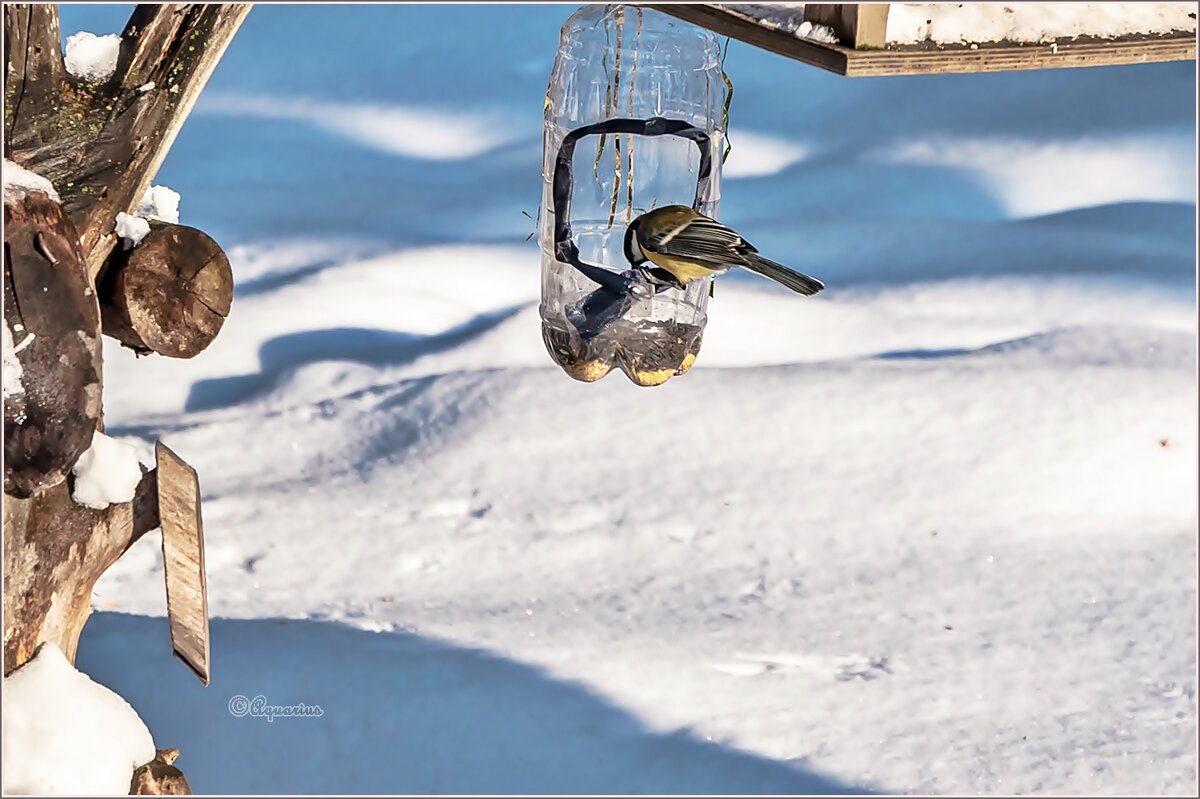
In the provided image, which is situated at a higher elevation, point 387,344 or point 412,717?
point 387,344

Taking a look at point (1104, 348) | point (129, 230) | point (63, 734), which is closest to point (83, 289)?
point (129, 230)

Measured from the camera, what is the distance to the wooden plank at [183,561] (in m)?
2.11

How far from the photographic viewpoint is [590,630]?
352cm

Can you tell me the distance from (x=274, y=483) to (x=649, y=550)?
1227mm

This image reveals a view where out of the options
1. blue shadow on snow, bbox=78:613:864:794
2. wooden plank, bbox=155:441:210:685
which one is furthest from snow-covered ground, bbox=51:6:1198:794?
wooden plank, bbox=155:441:210:685

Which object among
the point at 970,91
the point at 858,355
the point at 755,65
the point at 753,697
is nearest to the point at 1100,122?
the point at 970,91

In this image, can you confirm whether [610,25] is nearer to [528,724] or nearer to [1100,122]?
[528,724]

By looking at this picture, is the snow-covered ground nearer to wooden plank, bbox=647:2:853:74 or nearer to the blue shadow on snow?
the blue shadow on snow

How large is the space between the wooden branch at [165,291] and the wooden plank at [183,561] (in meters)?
0.20

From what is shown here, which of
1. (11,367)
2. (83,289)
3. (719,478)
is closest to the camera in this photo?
(11,367)

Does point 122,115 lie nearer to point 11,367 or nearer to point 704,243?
point 11,367

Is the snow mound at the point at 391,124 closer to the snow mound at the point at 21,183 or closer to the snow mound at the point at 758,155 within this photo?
the snow mound at the point at 758,155

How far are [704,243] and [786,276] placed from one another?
0.16 metres

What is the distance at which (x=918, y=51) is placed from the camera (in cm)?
198
